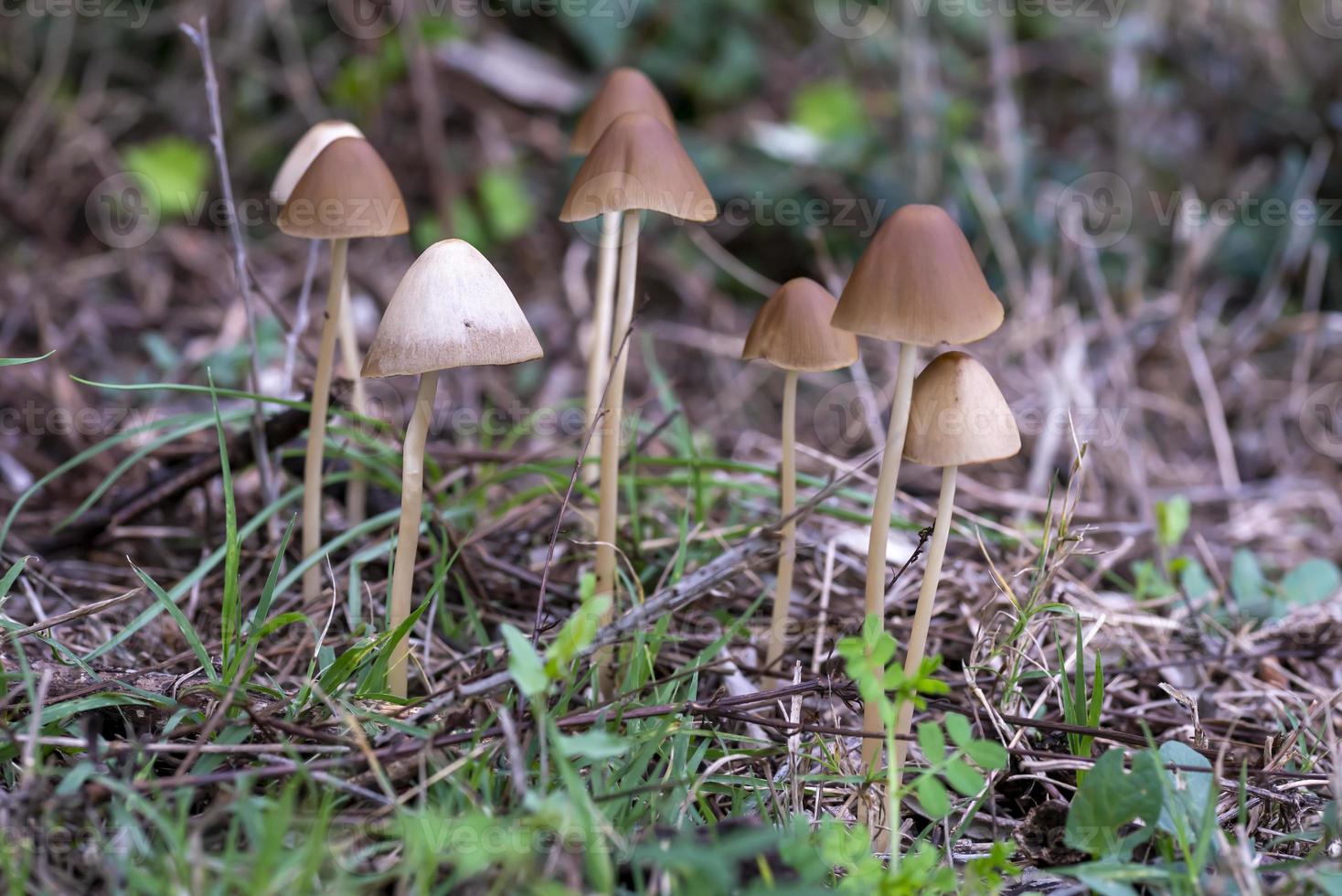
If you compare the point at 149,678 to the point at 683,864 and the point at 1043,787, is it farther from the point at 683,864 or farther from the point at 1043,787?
the point at 1043,787

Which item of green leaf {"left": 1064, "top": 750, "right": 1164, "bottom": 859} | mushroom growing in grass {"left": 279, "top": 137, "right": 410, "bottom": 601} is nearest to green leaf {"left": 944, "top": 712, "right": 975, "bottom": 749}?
green leaf {"left": 1064, "top": 750, "right": 1164, "bottom": 859}

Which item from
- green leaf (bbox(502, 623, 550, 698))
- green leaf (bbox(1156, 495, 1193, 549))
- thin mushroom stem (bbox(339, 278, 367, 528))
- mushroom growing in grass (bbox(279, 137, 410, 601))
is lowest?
green leaf (bbox(1156, 495, 1193, 549))

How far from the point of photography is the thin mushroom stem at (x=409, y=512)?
2012 mm

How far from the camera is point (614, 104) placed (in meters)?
2.48

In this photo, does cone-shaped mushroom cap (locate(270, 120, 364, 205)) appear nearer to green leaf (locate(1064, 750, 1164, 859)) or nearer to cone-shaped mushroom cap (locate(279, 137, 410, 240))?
cone-shaped mushroom cap (locate(279, 137, 410, 240))

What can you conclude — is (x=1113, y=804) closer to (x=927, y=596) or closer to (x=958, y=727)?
(x=958, y=727)

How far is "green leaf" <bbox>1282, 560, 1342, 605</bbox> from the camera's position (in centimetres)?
292

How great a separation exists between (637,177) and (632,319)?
347mm
